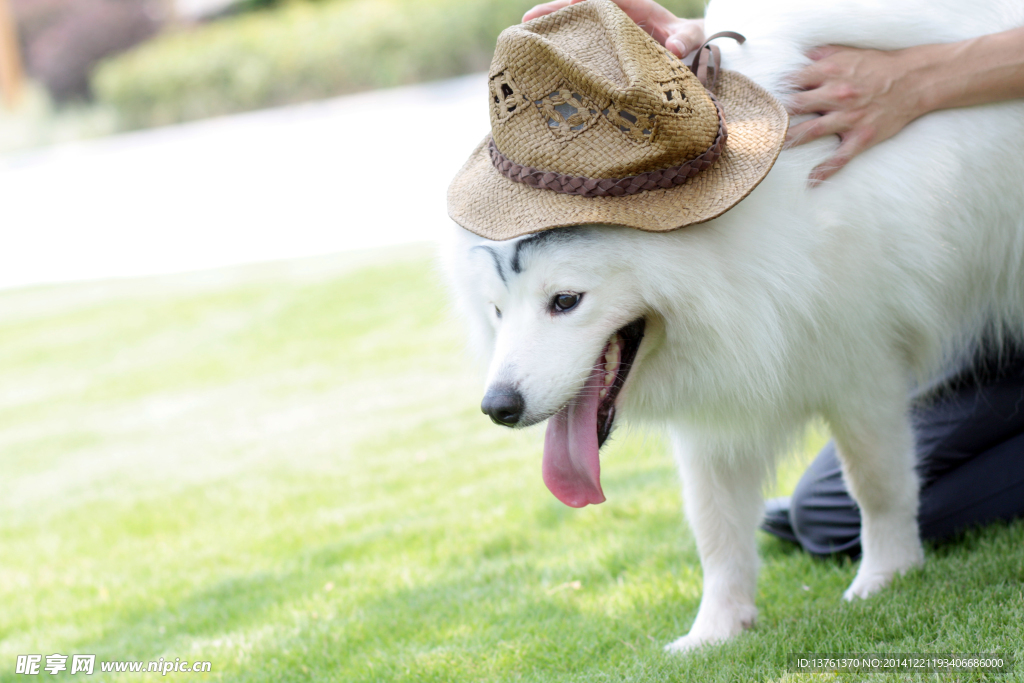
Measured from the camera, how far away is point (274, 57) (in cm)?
1534

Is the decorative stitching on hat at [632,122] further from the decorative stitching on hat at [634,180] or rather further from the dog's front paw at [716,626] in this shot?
the dog's front paw at [716,626]

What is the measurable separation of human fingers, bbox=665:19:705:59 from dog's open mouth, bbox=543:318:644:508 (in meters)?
0.65

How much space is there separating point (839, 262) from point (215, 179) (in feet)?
38.8

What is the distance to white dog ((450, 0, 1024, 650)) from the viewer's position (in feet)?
6.44

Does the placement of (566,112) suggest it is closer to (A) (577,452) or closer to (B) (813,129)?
(B) (813,129)

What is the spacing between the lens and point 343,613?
2.94m

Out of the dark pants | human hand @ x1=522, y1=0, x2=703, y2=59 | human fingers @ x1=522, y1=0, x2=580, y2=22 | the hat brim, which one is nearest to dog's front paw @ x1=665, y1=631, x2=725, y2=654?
the dark pants

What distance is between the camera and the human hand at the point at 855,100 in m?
2.08

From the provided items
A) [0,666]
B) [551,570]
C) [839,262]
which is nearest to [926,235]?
[839,262]

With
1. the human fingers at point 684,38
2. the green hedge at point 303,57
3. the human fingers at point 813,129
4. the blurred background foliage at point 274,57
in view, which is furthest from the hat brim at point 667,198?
the green hedge at point 303,57

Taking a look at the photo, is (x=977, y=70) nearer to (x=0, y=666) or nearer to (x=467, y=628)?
(x=467, y=628)

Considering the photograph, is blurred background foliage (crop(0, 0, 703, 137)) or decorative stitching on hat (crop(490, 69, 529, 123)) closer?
decorative stitching on hat (crop(490, 69, 529, 123))

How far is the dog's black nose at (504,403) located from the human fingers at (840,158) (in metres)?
0.81

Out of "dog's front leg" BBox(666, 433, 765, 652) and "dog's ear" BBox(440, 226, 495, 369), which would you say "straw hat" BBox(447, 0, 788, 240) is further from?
"dog's front leg" BBox(666, 433, 765, 652)
